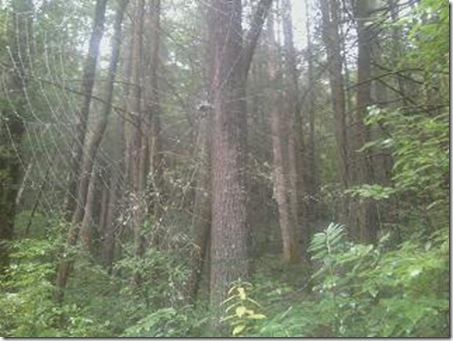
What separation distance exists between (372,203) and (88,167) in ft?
16.8

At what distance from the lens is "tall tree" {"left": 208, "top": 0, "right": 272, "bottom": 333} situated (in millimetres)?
6652

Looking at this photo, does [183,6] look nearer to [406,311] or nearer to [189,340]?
[189,340]

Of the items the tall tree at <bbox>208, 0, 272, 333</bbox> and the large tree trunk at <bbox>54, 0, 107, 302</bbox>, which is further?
the large tree trunk at <bbox>54, 0, 107, 302</bbox>

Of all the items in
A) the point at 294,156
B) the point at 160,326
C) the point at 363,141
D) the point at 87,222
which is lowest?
the point at 160,326

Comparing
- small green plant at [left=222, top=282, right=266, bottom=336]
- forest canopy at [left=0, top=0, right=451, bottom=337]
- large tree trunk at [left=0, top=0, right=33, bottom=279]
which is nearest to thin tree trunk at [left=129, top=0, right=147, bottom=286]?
forest canopy at [left=0, top=0, right=451, bottom=337]

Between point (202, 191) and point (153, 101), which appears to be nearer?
point (202, 191)

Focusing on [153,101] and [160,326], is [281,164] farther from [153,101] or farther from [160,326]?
[160,326]

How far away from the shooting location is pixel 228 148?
6.92 metres

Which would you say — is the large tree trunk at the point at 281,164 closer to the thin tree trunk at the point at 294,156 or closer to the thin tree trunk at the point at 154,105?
the thin tree trunk at the point at 294,156

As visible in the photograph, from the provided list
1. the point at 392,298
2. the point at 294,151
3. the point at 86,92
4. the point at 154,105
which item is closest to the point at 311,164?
the point at 294,151

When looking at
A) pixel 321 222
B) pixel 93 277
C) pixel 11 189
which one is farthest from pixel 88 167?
pixel 321 222

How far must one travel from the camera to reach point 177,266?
7855 mm

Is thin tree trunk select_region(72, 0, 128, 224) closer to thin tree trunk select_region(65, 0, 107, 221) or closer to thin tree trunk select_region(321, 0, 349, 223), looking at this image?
thin tree trunk select_region(65, 0, 107, 221)

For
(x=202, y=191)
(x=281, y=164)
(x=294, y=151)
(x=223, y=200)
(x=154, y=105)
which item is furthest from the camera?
(x=294, y=151)
